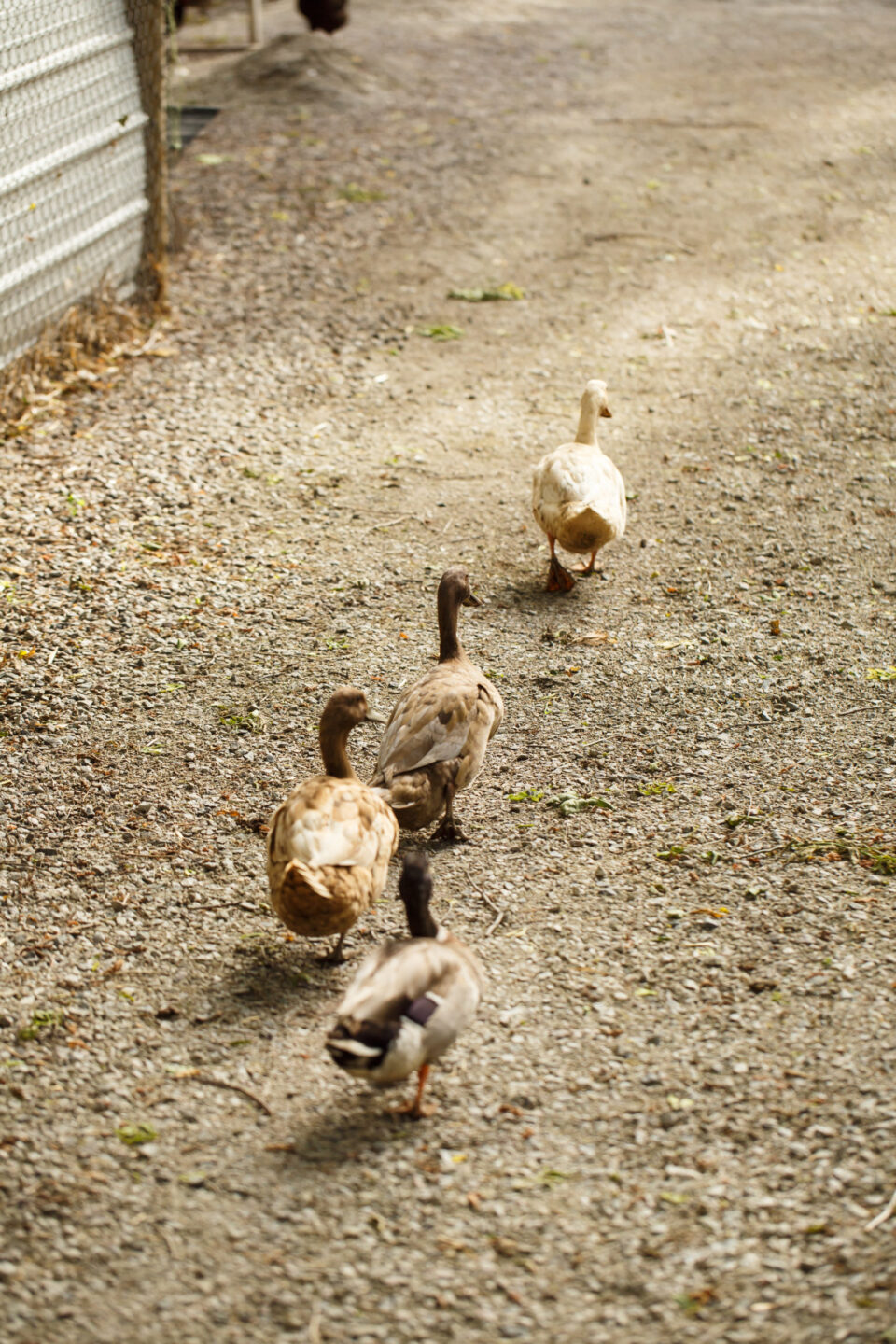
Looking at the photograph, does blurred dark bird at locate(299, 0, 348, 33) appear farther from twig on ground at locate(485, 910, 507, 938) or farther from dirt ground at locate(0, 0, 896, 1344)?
twig on ground at locate(485, 910, 507, 938)

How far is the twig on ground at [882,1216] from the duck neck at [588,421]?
14.7ft

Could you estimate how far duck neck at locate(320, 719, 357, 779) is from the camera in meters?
4.40

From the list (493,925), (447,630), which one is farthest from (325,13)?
(493,925)

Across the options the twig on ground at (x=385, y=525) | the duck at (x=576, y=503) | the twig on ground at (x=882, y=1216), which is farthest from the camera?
the twig on ground at (x=385, y=525)

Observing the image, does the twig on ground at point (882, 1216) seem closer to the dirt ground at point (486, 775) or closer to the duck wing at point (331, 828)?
the dirt ground at point (486, 775)

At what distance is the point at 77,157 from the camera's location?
27.2 feet

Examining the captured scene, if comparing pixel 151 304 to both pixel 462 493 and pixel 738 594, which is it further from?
pixel 738 594

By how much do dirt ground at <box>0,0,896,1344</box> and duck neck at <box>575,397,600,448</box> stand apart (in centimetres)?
61

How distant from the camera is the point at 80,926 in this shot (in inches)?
170

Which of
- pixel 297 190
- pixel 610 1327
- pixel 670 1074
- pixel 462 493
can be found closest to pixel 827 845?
pixel 670 1074

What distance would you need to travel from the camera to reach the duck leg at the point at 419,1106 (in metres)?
3.55

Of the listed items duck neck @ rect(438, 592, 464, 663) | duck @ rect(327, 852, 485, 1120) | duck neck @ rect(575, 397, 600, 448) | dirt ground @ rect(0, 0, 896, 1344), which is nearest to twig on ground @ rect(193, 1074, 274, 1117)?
dirt ground @ rect(0, 0, 896, 1344)

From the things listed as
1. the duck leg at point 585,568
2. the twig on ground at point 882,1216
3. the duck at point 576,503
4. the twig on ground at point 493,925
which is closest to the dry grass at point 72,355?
the duck at point 576,503

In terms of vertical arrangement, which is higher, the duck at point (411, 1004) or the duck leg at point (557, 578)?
the duck at point (411, 1004)
